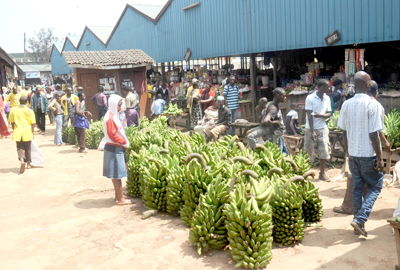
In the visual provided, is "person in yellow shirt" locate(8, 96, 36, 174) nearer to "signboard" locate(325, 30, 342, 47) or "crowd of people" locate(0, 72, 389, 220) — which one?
"crowd of people" locate(0, 72, 389, 220)

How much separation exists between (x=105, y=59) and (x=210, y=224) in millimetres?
12504

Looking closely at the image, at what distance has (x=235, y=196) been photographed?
4.27 metres

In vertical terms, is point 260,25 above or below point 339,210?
above

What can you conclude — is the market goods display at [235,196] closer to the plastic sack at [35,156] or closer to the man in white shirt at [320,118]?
the man in white shirt at [320,118]

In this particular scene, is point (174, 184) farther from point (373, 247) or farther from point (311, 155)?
point (311, 155)

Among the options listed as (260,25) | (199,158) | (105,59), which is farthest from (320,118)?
(105,59)

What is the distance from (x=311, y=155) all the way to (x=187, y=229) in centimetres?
371

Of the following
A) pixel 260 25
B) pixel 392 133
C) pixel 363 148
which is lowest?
pixel 392 133

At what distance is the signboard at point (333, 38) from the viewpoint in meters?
9.86

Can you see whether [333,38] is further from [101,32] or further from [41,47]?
[41,47]

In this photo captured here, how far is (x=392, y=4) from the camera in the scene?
859 cm

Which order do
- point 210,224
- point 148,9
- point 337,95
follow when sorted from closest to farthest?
point 210,224, point 337,95, point 148,9

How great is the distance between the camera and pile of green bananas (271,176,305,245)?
444 centimetres

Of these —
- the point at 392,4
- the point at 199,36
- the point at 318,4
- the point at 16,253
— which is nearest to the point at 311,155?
the point at 392,4
